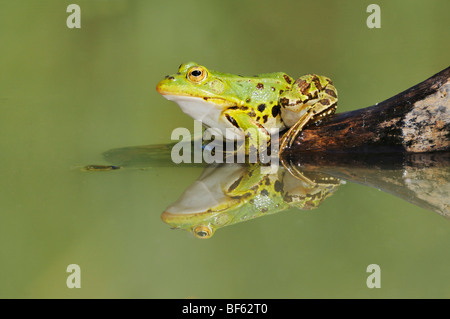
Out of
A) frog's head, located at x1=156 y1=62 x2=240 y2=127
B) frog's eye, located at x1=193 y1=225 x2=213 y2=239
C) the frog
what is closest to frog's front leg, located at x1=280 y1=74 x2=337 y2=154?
the frog

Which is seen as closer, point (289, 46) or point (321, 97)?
point (321, 97)

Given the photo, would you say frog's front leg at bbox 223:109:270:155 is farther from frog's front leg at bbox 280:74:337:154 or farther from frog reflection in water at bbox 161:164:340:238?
frog reflection in water at bbox 161:164:340:238

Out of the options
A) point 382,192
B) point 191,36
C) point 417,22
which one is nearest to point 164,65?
point 191,36

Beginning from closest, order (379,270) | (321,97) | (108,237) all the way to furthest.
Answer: (379,270)
(108,237)
(321,97)

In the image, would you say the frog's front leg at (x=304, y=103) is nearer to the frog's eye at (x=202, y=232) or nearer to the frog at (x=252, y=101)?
the frog at (x=252, y=101)

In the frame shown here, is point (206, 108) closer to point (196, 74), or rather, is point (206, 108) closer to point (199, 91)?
point (199, 91)

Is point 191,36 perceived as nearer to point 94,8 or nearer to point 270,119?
point 94,8
